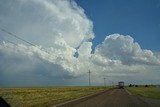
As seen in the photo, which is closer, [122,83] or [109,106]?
[109,106]

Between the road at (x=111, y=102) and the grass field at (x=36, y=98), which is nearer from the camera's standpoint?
the road at (x=111, y=102)

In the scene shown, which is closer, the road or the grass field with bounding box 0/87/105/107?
the road

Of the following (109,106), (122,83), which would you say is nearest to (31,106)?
(109,106)

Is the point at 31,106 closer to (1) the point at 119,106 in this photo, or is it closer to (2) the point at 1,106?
(1) the point at 119,106

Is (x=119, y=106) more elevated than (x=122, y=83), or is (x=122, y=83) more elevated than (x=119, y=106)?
(x=122, y=83)

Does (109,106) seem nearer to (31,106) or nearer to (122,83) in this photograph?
(31,106)

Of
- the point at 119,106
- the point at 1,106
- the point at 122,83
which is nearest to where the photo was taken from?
the point at 1,106

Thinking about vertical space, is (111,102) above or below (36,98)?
below

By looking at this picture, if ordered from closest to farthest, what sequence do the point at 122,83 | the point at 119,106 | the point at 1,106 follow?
the point at 1,106, the point at 119,106, the point at 122,83

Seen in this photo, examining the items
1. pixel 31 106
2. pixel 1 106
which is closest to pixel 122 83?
pixel 31 106

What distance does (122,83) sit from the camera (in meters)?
171

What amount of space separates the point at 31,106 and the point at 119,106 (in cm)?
810

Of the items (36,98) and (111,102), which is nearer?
(111,102)

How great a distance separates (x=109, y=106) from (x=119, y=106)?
91 centimetres
